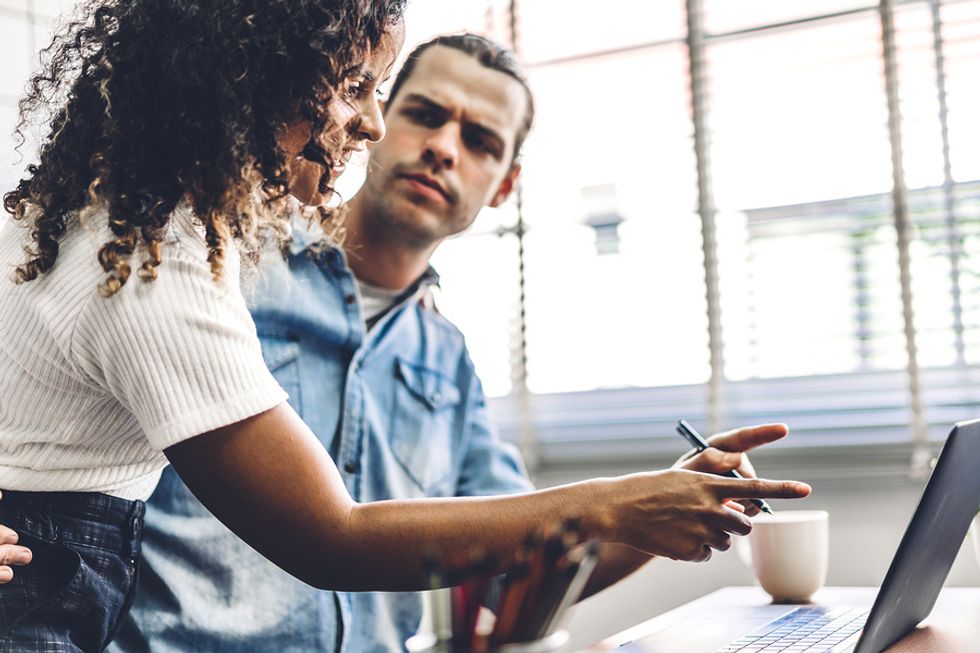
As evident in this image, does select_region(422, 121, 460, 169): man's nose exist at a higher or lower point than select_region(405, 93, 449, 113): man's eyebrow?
lower

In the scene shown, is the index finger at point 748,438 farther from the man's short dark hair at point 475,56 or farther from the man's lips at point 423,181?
the man's short dark hair at point 475,56

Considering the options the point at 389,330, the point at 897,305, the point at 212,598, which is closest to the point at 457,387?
the point at 389,330

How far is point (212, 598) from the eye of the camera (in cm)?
140

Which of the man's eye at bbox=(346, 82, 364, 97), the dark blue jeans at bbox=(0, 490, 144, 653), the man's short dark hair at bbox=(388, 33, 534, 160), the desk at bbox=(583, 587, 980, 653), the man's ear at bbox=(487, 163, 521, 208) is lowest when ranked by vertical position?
the desk at bbox=(583, 587, 980, 653)

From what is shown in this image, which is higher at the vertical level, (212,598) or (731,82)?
(731,82)

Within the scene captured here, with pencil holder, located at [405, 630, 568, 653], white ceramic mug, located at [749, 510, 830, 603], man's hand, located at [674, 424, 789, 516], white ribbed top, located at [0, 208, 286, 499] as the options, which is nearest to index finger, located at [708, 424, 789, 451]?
man's hand, located at [674, 424, 789, 516]

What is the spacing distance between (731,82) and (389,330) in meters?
1.00

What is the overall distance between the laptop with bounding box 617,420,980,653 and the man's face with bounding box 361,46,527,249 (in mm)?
904

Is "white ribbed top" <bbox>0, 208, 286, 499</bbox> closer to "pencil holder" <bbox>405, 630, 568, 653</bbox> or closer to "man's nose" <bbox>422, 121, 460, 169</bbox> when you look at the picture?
"pencil holder" <bbox>405, 630, 568, 653</bbox>

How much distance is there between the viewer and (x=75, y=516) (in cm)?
99

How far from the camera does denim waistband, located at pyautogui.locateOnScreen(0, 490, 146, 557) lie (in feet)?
3.17

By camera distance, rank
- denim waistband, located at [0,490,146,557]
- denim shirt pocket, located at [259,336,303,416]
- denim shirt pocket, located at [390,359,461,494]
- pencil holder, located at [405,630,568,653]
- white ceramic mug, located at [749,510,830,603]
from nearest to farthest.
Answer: pencil holder, located at [405,630,568,653] < denim waistband, located at [0,490,146,557] < white ceramic mug, located at [749,510,830,603] < denim shirt pocket, located at [259,336,303,416] < denim shirt pocket, located at [390,359,461,494]

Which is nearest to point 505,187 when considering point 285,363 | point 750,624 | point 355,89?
point 285,363

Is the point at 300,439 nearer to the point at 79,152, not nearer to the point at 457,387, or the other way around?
the point at 79,152
